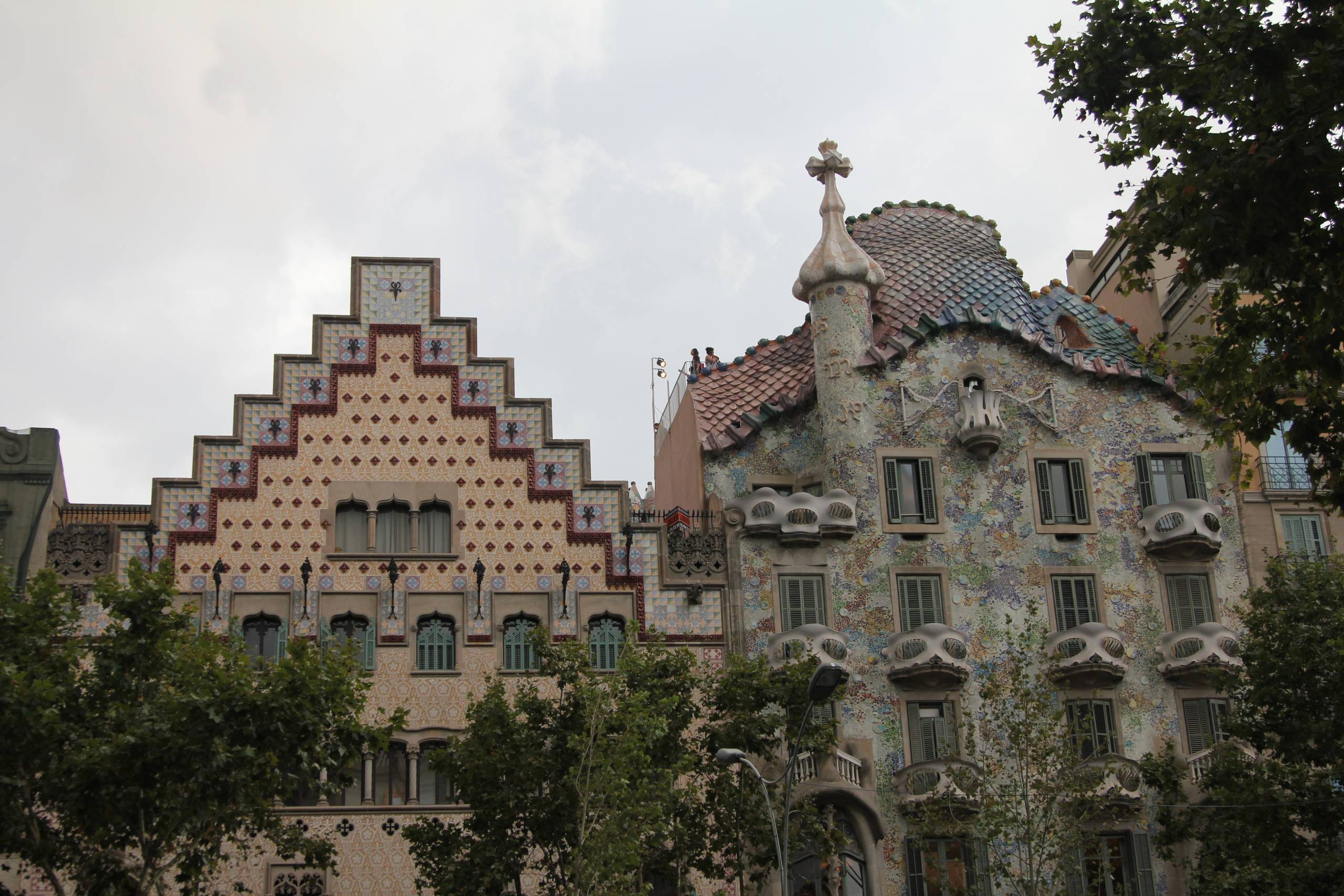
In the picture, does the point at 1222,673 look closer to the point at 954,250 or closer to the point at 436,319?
the point at 954,250

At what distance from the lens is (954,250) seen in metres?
40.6

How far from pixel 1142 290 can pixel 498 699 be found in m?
12.9

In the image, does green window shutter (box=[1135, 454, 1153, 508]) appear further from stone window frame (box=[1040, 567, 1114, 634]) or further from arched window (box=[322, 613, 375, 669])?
arched window (box=[322, 613, 375, 669])

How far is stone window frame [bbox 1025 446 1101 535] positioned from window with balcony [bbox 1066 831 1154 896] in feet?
19.9

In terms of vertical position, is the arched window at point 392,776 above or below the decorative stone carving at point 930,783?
above

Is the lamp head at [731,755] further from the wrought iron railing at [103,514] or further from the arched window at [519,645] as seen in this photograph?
the wrought iron railing at [103,514]

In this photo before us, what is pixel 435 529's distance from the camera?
35.7m

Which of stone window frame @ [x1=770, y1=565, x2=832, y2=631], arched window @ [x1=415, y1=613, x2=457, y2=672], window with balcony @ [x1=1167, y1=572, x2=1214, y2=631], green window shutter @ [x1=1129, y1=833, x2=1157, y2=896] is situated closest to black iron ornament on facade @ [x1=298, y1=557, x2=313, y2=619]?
arched window @ [x1=415, y1=613, x2=457, y2=672]

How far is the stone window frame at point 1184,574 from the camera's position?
3619cm

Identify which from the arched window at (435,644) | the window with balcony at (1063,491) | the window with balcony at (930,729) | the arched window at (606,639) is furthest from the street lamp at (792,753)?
the window with balcony at (1063,491)

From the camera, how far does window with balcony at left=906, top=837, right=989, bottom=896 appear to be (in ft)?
109

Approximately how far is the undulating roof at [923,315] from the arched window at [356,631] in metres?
7.76

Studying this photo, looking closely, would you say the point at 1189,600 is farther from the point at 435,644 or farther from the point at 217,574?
the point at 217,574

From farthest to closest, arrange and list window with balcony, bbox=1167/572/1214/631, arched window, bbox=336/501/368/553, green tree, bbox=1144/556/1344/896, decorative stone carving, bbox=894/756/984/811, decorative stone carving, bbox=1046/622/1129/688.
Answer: window with balcony, bbox=1167/572/1214/631
arched window, bbox=336/501/368/553
decorative stone carving, bbox=1046/622/1129/688
decorative stone carving, bbox=894/756/984/811
green tree, bbox=1144/556/1344/896
